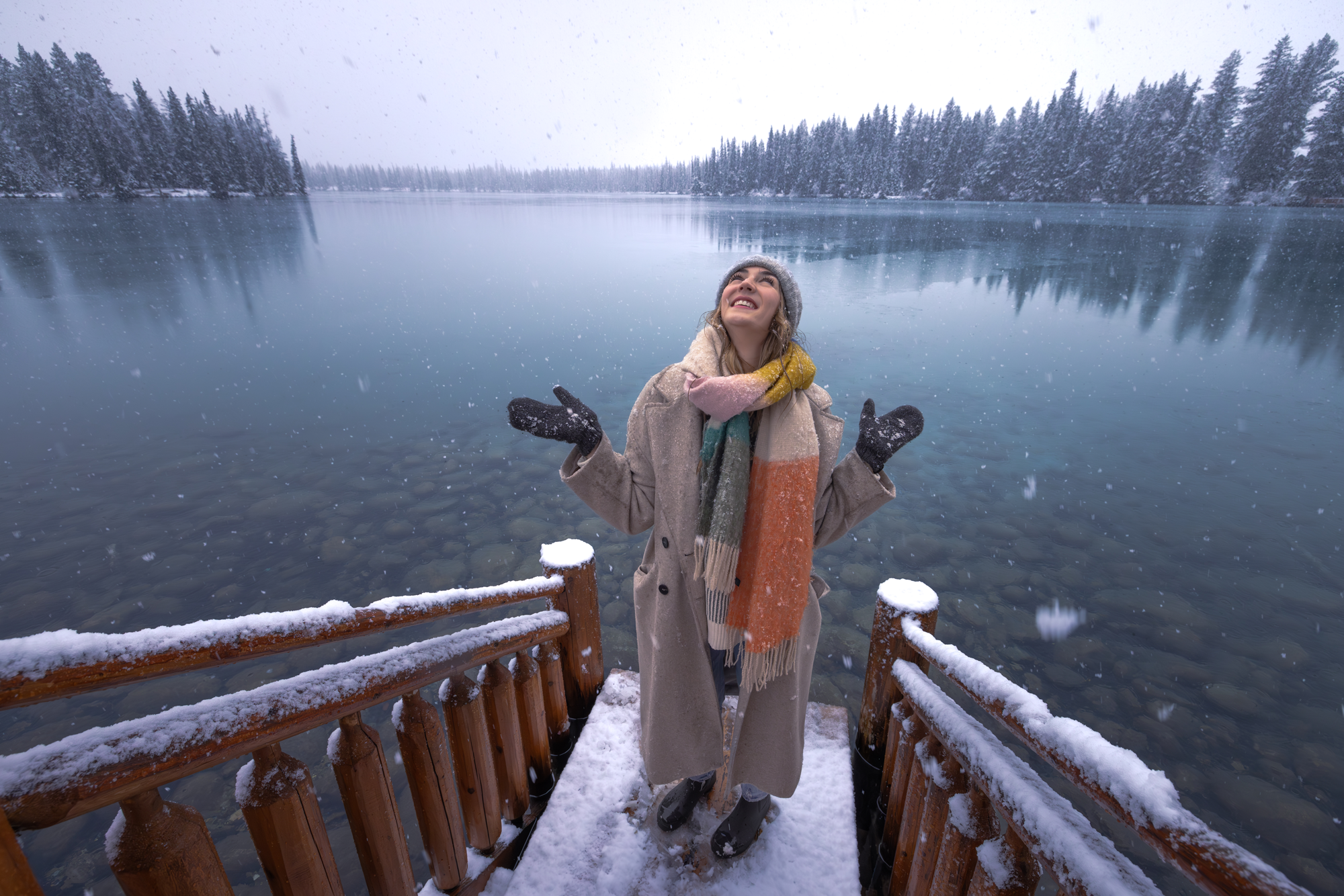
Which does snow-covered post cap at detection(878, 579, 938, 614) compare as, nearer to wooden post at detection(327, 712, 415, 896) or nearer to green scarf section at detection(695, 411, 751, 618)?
green scarf section at detection(695, 411, 751, 618)

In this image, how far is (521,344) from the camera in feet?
45.5

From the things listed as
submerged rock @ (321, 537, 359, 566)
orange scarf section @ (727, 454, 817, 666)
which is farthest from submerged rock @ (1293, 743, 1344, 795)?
submerged rock @ (321, 537, 359, 566)

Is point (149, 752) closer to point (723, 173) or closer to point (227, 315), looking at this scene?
point (227, 315)

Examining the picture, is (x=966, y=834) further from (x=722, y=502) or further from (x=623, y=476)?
(x=623, y=476)

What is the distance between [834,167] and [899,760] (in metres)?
83.7

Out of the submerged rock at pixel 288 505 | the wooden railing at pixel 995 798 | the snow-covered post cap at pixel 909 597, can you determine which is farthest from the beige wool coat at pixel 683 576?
the submerged rock at pixel 288 505

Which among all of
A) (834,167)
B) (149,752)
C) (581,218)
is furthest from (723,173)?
(149,752)

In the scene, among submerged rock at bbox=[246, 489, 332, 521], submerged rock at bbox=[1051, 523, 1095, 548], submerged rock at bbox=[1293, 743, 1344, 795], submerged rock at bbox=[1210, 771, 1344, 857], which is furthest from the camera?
submerged rock at bbox=[246, 489, 332, 521]

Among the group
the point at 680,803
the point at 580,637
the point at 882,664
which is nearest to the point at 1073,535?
the point at 882,664

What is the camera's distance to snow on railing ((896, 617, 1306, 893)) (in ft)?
2.59

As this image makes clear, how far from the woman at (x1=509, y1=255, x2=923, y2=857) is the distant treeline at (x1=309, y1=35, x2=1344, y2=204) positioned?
69.5m

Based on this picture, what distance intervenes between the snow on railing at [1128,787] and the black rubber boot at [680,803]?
1469mm

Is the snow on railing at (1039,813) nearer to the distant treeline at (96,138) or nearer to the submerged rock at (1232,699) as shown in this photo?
the submerged rock at (1232,699)

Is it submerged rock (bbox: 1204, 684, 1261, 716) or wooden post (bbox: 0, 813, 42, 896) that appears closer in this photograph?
wooden post (bbox: 0, 813, 42, 896)
